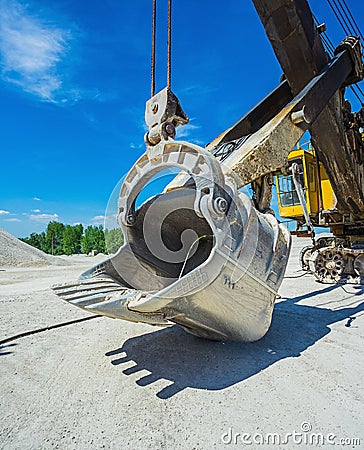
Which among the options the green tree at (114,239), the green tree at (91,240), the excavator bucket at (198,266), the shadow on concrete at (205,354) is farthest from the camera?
the green tree at (91,240)

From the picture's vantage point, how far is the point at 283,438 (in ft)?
5.36

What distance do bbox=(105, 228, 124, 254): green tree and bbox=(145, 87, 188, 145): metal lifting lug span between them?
85 centimetres

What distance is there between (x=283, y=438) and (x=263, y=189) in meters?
2.07

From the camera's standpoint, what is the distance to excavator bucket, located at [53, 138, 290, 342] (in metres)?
2.21

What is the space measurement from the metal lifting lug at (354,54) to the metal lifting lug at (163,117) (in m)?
3.20

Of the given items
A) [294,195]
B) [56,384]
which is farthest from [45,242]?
[56,384]

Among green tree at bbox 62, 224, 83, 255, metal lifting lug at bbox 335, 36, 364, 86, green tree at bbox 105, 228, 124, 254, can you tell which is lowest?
green tree at bbox 105, 228, 124, 254

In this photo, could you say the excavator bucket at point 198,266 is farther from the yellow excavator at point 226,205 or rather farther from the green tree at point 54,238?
the green tree at point 54,238

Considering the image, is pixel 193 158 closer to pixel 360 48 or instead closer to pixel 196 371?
pixel 196 371

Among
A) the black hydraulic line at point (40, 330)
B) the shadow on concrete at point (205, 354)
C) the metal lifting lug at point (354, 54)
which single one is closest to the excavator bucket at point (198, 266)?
the shadow on concrete at point (205, 354)

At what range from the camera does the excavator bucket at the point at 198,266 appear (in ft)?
7.24

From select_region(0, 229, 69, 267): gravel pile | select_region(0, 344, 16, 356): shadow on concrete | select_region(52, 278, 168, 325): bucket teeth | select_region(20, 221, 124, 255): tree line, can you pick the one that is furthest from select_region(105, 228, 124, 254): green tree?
select_region(20, 221, 124, 255): tree line

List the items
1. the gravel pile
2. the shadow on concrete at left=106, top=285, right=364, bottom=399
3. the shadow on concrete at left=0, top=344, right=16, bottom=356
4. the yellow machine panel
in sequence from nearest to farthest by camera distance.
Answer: the shadow on concrete at left=106, top=285, right=364, bottom=399, the shadow on concrete at left=0, top=344, right=16, bottom=356, the yellow machine panel, the gravel pile

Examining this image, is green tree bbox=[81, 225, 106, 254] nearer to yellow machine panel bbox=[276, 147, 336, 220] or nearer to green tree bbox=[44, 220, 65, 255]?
green tree bbox=[44, 220, 65, 255]
